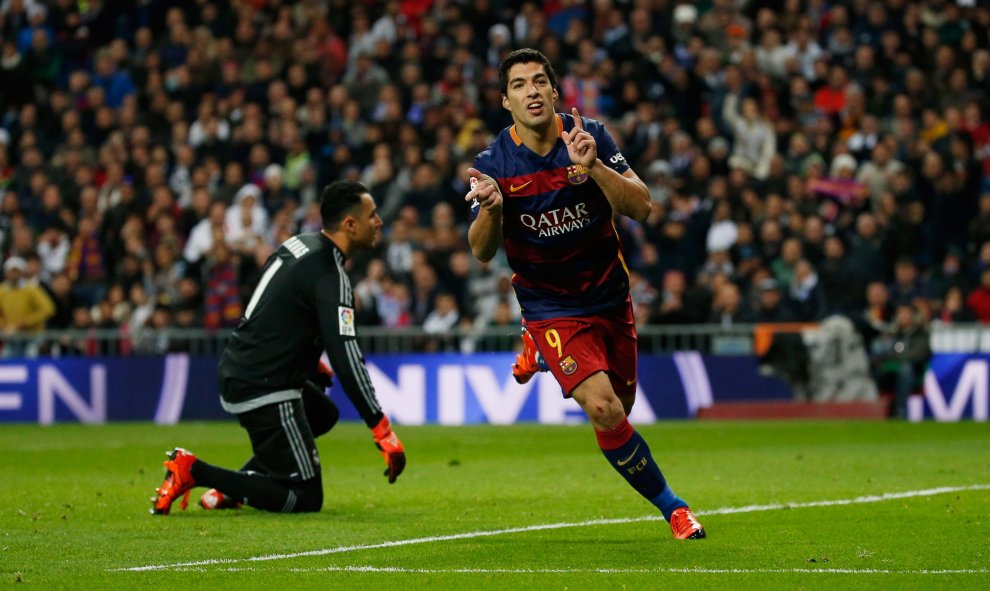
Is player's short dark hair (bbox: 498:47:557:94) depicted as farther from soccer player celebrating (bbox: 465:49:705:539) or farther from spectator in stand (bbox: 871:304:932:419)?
spectator in stand (bbox: 871:304:932:419)

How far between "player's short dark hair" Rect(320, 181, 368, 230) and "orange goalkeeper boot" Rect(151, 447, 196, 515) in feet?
5.32

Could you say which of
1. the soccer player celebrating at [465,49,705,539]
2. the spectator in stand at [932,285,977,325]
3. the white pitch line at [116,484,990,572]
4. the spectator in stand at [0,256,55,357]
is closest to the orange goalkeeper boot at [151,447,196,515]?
the white pitch line at [116,484,990,572]

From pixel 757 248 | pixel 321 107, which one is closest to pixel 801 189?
pixel 757 248

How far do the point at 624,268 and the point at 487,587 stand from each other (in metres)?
2.51

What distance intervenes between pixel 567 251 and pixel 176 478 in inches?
111

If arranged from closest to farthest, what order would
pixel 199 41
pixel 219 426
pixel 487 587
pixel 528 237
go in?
pixel 487 587 < pixel 528 237 < pixel 219 426 < pixel 199 41

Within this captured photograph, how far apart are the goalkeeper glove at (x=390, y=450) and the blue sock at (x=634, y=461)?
1337mm

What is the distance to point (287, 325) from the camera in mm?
9961

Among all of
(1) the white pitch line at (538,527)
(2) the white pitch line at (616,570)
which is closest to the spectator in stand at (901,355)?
(1) the white pitch line at (538,527)

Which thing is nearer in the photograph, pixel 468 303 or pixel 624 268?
pixel 624 268

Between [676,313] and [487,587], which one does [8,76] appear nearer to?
[676,313]

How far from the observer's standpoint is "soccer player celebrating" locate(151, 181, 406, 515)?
974cm

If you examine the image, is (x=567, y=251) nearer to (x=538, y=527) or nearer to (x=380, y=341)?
(x=538, y=527)

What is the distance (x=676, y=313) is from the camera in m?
21.0
